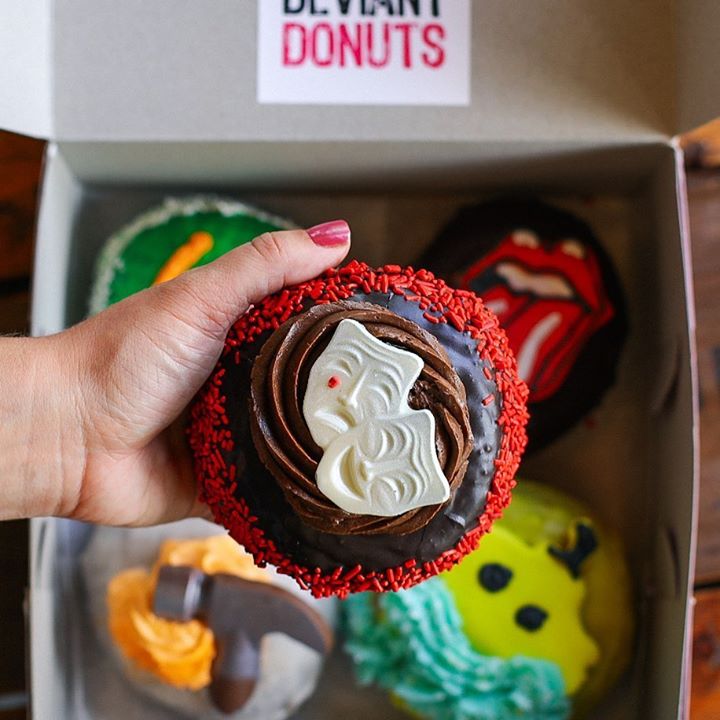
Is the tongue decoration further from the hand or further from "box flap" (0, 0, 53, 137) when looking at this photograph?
"box flap" (0, 0, 53, 137)

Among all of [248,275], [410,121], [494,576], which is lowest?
[494,576]

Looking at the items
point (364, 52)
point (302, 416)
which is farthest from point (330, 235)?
point (364, 52)

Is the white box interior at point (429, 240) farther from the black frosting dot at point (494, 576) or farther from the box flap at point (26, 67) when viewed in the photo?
the black frosting dot at point (494, 576)

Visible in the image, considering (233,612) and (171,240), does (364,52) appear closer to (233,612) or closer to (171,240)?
(171,240)

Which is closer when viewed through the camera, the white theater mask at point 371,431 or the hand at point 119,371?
the white theater mask at point 371,431

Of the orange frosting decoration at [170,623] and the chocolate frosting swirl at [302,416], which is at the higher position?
the chocolate frosting swirl at [302,416]

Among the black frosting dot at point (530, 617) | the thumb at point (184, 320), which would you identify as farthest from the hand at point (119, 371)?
the black frosting dot at point (530, 617)

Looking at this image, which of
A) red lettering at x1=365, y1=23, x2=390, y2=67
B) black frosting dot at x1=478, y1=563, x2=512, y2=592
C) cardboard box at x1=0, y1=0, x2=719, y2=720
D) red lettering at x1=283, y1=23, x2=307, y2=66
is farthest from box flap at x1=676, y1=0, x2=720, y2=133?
black frosting dot at x1=478, y1=563, x2=512, y2=592
